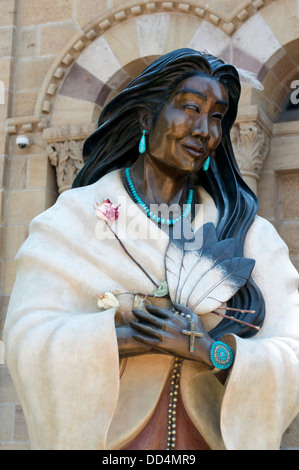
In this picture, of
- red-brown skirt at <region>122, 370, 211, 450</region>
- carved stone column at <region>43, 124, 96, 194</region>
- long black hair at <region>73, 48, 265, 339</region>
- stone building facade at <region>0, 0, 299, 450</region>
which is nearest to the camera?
red-brown skirt at <region>122, 370, 211, 450</region>

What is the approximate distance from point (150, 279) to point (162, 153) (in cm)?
42

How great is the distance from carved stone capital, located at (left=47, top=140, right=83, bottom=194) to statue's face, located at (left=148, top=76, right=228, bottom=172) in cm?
333

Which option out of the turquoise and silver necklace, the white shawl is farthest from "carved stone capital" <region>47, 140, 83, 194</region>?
the white shawl

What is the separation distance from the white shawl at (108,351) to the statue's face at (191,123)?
0.22 metres

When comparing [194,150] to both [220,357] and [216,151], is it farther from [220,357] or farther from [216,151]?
[220,357]

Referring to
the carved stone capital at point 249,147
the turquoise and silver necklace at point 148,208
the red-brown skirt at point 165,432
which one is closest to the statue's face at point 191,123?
the turquoise and silver necklace at point 148,208

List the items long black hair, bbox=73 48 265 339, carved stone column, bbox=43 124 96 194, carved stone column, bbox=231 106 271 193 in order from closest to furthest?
1. long black hair, bbox=73 48 265 339
2. carved stone column, bbox=231 106 271 193
3. carved stone column, bbox=43 124 96 194

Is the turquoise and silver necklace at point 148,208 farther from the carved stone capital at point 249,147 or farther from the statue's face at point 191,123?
the carved stone capital at point 249,147

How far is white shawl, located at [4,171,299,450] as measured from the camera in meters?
2.43

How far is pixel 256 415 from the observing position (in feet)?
A: 8.15

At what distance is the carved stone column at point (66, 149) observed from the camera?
20.1 feet

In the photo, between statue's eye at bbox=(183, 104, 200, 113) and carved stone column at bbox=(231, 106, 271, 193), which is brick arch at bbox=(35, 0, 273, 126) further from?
statue's eye at bbox=(183, 104, 200, 113)

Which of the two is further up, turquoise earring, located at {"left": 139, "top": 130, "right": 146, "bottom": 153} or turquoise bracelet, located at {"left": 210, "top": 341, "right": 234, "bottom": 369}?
turquoise earring, located at {"left": 139, "top": 130, "right": 146, "bottom": 153}

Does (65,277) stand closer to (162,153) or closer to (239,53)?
(162,153)
